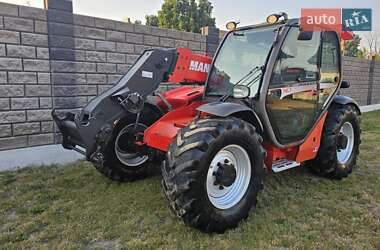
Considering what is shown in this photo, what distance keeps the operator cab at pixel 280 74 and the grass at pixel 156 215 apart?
0.75m

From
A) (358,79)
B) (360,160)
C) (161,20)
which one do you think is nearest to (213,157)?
(360,160)

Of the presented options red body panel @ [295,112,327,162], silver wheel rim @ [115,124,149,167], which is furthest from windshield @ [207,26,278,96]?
silver wheel rim @ [115,124,149,167]

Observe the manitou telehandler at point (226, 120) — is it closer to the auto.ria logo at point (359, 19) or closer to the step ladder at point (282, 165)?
the step ladder at point (282, 165)

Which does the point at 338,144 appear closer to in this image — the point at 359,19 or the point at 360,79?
the point at 359,19

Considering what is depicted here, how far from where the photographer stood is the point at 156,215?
313 centimetres

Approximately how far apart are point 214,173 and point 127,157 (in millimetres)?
1545

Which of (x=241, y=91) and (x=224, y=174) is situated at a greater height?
(x=241, y=91)

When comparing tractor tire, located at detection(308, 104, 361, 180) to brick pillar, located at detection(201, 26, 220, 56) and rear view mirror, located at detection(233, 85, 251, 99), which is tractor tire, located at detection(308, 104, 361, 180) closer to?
rear view mirror, located at detection(233, 85, 251, 99)

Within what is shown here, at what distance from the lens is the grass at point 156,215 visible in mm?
2637

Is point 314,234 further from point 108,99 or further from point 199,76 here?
point 108,99

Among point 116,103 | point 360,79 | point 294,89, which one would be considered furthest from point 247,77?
point 360,79

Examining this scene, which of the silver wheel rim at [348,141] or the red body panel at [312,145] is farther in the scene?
the silver wheel rim at [348,141]

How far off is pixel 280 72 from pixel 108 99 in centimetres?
190

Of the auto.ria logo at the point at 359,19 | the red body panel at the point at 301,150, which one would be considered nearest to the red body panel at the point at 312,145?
the red body panel at the point at 301,150
